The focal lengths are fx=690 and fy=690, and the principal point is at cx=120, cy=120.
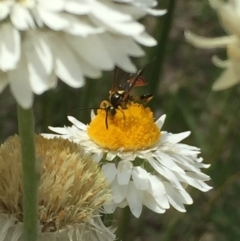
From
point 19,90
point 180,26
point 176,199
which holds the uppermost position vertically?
point 19,90

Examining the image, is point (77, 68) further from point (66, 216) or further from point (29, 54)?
point (66, 216)

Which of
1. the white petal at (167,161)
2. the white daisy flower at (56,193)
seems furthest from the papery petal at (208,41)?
the white petal at (167,161)

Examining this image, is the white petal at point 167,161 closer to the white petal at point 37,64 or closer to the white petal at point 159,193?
the white petal at point 159,193

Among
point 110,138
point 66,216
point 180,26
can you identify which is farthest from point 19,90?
point 180,26

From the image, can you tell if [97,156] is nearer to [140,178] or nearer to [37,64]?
[140,178]

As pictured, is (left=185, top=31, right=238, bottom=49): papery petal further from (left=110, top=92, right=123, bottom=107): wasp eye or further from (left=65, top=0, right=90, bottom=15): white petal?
(left=110, top=92, right=123, bottom=107): wasp eye

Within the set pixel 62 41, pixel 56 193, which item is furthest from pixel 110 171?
pixel 62 41
